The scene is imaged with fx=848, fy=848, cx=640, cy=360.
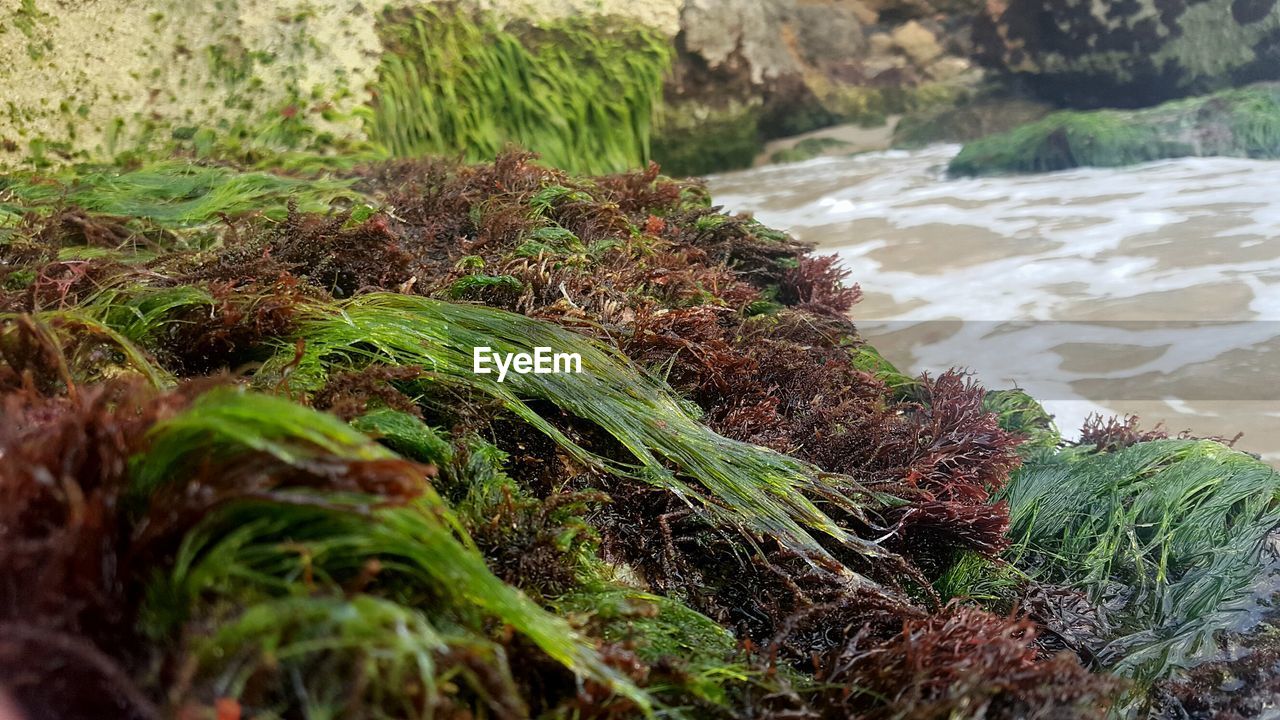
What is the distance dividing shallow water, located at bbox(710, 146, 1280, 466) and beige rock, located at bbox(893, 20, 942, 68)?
5.10 metres

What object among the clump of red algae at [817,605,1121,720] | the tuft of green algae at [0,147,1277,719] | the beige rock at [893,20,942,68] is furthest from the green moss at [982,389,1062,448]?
the beige rock at [893,20,942,68]

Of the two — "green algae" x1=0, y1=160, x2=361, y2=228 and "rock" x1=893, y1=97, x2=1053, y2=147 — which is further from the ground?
"green algae" x1=0, y1=160, x2=361, y2=228

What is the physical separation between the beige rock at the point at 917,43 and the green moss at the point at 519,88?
5935 millimetres

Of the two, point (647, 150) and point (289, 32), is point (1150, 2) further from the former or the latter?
point (289, 32)

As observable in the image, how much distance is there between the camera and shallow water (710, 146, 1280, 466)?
11.0 ft

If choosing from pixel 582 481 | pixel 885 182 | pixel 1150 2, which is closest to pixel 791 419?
pixel 582 481

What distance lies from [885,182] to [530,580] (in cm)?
659

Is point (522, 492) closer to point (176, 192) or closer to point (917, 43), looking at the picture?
point (176, 192)

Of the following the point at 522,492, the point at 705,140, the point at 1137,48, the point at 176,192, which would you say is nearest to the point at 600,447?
the point at 522,492

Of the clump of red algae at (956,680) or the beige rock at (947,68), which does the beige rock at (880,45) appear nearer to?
the beige rock at (947,68)

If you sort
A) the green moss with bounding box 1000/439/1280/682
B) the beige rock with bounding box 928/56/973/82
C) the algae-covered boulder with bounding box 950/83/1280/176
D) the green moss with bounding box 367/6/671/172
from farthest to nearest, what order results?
1. the beige rock with bounding box 928/56/973/82
2. the algae-covered boulder with bounding box 950/83/1280/176
3. the green moss with bounding box 367/6/671/172
4. the green moss with bounding box 1000/439/1280/682

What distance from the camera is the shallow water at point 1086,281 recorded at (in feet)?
11.0

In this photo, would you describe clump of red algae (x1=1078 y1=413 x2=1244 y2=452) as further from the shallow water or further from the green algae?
the green algae

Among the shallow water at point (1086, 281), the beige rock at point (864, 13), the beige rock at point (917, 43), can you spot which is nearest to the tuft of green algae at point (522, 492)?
the shallow water at point (1086, 281)
